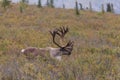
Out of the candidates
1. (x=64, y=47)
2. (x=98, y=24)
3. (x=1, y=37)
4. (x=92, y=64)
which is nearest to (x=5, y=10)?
(x=98, y=24)

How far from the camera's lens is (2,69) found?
756 centimetres

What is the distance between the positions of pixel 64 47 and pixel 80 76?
7217 mm

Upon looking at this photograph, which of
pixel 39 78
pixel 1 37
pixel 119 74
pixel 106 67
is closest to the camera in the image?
pixel 39 78

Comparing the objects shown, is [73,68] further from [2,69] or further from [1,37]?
[1,37]

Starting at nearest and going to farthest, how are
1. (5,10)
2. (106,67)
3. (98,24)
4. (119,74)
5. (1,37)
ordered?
1. (119,74)
2. (106,67)
3. (1,37)
4. (98,24)
5. (5,10)

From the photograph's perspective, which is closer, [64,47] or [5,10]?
[64,47]

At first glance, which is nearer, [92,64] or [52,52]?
[92,64]

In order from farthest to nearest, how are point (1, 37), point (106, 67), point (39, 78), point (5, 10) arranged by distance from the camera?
point (5, 10)
point (1, 37)
point (106, 67)
point (39, 78)

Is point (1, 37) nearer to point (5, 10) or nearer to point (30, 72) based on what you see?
point (30, 72)

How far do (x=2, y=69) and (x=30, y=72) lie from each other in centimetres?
109

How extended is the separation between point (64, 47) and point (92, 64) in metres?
5.81

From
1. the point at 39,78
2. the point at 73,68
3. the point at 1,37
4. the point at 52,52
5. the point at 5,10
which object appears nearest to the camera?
the point at 39,78

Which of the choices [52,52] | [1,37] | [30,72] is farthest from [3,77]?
[1,37]

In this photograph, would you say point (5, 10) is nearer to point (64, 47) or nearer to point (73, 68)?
point (64, 47)
